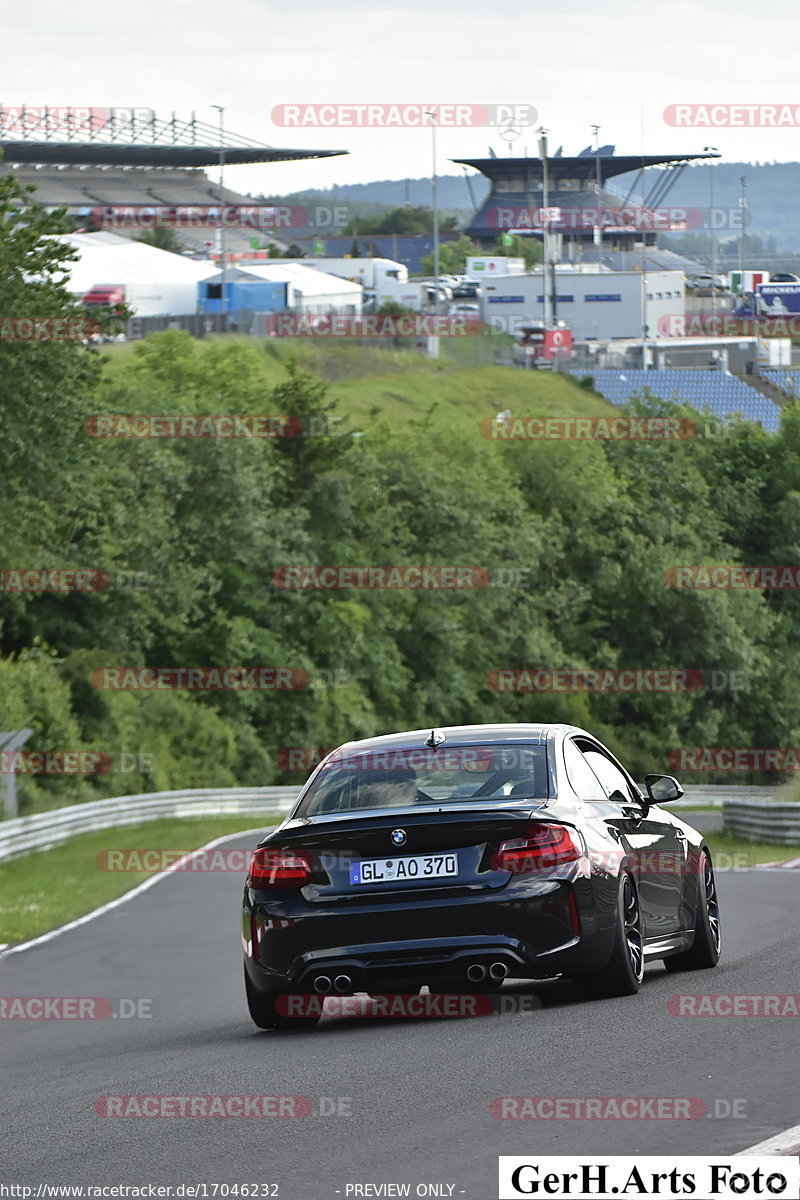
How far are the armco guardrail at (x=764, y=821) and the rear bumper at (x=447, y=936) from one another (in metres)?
21.6

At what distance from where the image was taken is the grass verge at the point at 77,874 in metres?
21.0

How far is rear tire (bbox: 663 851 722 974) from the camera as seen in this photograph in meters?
10.1

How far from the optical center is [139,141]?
149250mm

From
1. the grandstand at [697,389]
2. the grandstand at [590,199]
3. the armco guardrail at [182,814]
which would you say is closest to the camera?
the armco guardrail at [182,814]

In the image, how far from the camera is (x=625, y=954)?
8.58m

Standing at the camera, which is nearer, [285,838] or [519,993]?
[285,838]

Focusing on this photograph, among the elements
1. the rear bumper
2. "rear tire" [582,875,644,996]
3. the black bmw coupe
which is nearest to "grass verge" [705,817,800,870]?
"rear tire" [582,875,644,996]

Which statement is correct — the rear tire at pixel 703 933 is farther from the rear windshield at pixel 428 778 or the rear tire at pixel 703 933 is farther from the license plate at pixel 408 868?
the license plate at pixel 408 868

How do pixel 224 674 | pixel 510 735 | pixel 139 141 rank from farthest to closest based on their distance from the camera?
pixel 139 141
pixel 224 674
pixel 510 735

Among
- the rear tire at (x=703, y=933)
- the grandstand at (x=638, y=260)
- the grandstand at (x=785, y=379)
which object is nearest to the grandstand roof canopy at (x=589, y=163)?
the grandstand at (x=638, y=260)

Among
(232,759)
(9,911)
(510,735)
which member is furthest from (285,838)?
(232,759)

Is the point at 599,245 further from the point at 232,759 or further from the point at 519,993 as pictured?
the point at 519,993

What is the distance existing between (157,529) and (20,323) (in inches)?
654

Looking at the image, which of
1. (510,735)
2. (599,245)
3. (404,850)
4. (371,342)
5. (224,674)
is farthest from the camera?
(599,245)
